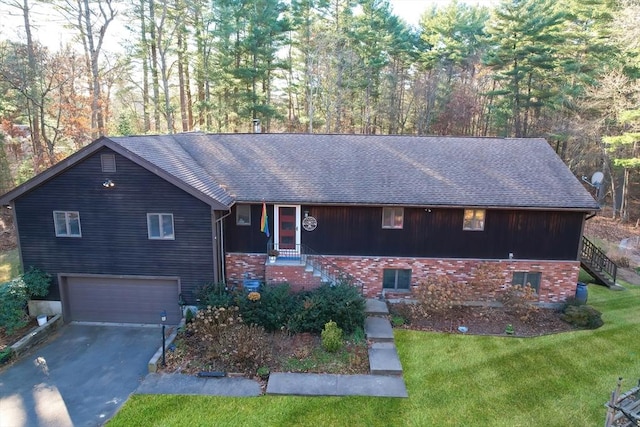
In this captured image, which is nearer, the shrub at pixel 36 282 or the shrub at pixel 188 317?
the shrub at pixel 188 317

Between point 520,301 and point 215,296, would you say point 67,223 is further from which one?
point 520,301

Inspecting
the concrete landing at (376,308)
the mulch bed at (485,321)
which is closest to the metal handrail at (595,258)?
the mulch bed at (485,321)

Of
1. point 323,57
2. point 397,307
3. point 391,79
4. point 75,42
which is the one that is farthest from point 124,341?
point 391,79

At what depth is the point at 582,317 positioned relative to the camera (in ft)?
40.5

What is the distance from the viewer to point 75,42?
1013 inches

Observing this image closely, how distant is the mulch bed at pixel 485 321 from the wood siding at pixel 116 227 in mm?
6952

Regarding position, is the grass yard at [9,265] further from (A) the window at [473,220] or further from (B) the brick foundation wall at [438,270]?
(A) the window at [473,220]

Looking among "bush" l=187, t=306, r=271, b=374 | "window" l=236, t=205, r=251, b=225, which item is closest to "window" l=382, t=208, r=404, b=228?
"window" l=236, t=205, r=251, b=225

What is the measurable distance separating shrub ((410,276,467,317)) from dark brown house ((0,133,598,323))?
0.61 m

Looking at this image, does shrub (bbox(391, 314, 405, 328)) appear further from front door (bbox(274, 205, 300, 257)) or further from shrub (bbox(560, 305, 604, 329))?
shrub (bbox(560, 305, 604, 329))

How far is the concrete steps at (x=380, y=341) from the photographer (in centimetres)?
984

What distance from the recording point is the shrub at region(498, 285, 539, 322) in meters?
12.6

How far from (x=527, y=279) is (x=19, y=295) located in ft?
55.2

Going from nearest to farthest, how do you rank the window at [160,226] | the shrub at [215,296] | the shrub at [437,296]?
1. the shrub at [215,296]
2. the window at [160,226]
3. the shrub at [437,296]
